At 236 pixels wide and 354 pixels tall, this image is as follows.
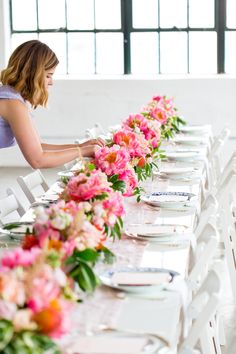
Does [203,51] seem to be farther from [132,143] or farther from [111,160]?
[111,160]

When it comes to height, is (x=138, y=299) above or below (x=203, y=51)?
below

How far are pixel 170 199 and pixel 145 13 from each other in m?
7.17

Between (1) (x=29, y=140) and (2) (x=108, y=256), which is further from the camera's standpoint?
(1) (x=29, y=140)

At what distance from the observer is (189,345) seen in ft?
10.7

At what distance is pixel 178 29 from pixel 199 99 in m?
0.96

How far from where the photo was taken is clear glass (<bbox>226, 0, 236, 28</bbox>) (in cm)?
1181

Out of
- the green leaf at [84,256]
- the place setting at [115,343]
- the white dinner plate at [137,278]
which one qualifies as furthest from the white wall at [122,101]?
the place setting at [115,343]

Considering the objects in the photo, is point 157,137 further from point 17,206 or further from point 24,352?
point 24,352

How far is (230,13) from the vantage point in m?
11.8

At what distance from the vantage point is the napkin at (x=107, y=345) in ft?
8.55

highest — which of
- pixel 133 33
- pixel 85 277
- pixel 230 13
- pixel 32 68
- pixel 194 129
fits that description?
pixel 230 13

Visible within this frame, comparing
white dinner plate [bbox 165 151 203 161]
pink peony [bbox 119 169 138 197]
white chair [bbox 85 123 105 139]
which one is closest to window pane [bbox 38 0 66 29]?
white chair [bbox 85 123 105 139]

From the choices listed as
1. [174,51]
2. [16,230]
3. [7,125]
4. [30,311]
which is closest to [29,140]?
[7,125]

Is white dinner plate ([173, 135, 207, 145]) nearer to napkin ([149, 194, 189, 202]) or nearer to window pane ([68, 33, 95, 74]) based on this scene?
napkin ([149, 194, 189, 202])
